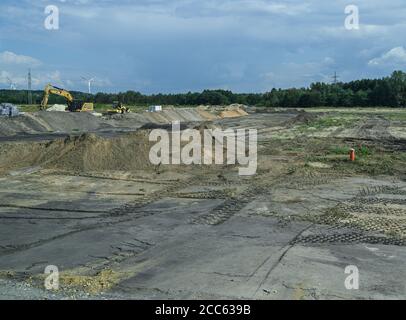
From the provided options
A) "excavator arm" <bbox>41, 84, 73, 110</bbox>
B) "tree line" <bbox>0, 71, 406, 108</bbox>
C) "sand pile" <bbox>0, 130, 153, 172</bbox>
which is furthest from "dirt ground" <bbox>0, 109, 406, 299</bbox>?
"tree line" <bbox>0, 71, 406, 108</bbox>

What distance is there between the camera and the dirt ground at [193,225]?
25.8 ft

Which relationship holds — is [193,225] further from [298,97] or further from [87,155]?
[298,97]

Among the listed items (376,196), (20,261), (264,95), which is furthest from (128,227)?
(264,95)

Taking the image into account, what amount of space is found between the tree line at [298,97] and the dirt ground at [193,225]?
6515cm

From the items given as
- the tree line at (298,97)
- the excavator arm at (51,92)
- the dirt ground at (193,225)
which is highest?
the tree line at (298,97)

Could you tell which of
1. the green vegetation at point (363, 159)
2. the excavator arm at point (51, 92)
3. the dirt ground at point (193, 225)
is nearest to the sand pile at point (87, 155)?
the dirt ground at point (193, 225)

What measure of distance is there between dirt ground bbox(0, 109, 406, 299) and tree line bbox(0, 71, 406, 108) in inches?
2565

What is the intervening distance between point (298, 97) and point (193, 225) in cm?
9573

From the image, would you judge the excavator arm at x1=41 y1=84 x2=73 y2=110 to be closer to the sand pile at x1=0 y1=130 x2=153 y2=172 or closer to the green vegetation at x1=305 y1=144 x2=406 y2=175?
the sand pile at x1=0 y1=130 x2=153 y2=172

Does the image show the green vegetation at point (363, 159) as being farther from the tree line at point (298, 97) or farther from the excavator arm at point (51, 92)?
the tree line at point (298, 97)

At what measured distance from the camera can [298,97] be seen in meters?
105

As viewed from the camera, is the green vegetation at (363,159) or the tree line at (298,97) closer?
the green vegetation at (363,159)

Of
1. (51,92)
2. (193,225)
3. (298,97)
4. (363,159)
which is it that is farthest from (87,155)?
(298,97)

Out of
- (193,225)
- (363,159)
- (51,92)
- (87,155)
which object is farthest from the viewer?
(51,92)
